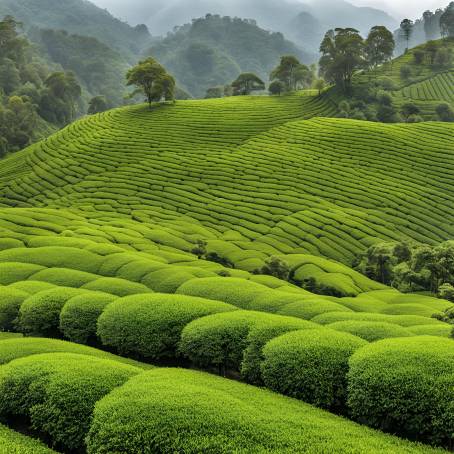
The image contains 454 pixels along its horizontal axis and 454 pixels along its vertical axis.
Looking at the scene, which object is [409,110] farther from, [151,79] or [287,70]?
[151,79]

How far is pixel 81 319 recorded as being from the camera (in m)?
19.1

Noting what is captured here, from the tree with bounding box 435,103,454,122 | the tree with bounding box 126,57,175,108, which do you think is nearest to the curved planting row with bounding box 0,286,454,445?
the tree with bounding box 126,57,175,108

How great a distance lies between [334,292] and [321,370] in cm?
2866

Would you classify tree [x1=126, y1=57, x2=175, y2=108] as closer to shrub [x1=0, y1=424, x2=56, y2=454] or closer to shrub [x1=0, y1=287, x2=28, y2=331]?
shrub [x1=0, y1=287, x2=28, y2=331]

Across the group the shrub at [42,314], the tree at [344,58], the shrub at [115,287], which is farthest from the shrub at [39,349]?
the tree at [344,58]

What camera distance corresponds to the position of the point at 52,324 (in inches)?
792

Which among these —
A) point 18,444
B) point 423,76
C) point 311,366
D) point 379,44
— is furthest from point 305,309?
point 423,76

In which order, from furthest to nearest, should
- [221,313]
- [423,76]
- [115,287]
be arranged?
[423,76]
[115,287]
[221,313]

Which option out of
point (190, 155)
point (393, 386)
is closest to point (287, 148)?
point (190, 155)

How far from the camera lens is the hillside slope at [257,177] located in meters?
Answer: 61.9

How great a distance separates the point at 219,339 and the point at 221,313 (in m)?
1.56

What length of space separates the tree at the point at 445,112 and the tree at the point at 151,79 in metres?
65.0

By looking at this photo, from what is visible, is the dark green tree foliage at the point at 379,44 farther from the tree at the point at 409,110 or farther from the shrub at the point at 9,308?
the shrub at the point at 9,308

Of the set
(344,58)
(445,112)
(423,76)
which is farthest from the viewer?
(423,76)
